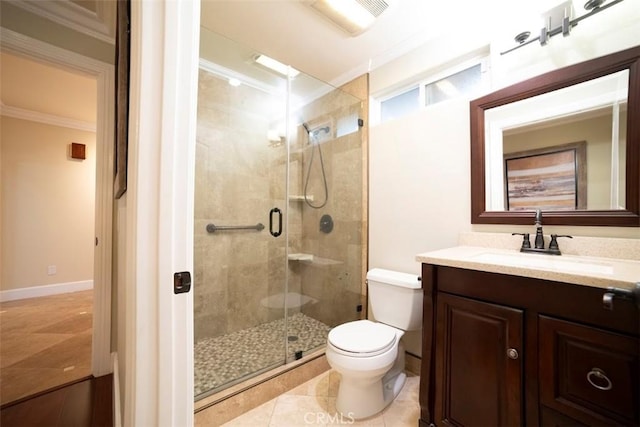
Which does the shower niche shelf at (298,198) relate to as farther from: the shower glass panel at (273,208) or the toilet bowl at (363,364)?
the toilet bowl at (363,364)

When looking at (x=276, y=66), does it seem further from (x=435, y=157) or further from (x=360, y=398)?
(x=360, y=398)

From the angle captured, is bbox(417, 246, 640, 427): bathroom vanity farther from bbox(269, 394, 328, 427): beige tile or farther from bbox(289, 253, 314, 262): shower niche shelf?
bbox(289, 253, 314, 262): shower niche shelf

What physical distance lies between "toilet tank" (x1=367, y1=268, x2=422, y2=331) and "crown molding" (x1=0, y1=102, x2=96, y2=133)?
4556 mm

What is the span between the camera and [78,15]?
1640mm

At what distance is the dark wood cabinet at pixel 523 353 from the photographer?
0.79 meters

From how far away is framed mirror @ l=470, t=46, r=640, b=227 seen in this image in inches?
45.2

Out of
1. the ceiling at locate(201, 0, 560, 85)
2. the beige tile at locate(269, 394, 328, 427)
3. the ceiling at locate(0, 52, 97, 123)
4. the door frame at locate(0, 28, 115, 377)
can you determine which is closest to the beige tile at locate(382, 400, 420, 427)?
the beige tile at locate(269, 394, 328, 427)

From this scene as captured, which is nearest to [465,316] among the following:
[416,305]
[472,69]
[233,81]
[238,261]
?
[416,305]

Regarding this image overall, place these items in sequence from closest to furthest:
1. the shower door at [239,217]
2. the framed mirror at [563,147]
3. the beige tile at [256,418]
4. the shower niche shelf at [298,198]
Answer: the framed mirror at [563,147], the beige tile at [256,418], the shower door at [239,217], the shower niche shelf at [298,198]

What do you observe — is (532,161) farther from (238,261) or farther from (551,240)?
(238,261)

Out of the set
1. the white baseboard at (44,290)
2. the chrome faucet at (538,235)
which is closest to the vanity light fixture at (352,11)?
the chrome faucet at (538,235)

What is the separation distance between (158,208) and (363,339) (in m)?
1.25

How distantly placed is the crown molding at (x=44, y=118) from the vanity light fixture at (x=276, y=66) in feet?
10.6

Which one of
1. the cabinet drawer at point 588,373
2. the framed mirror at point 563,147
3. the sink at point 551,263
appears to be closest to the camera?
the cabinet drawer at point 588,373
